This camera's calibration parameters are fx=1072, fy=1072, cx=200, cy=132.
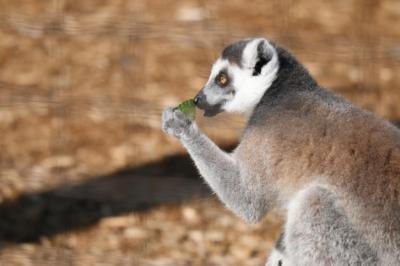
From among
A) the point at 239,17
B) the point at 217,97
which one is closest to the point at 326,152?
the point at 217,97

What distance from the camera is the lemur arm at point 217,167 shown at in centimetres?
401

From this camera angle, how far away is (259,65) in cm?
411

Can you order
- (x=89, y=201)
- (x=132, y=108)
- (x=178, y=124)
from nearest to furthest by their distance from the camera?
1. (x=178, y=124)
2. (x=132, y=108)
3. (x=89, y=201)

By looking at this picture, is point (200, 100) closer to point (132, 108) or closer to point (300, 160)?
point (300, 160)

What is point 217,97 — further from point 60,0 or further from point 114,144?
point 60,0

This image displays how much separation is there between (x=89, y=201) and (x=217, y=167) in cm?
220

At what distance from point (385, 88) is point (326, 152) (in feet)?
10.6

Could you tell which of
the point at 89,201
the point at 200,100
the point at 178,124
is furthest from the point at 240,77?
the point at 89,201

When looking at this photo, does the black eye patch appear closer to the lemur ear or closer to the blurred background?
the lemur ear

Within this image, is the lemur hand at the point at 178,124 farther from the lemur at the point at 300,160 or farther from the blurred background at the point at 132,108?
the blurred background at the point at 132,108

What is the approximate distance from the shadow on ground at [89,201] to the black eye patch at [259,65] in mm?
1928

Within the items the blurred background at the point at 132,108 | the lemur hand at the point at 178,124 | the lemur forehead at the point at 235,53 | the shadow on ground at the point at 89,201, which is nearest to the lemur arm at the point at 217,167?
the lemur hand at the point at 178,124

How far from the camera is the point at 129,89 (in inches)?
273

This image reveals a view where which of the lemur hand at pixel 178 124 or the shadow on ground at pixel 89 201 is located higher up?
the lemur hand at pixel 178 124
